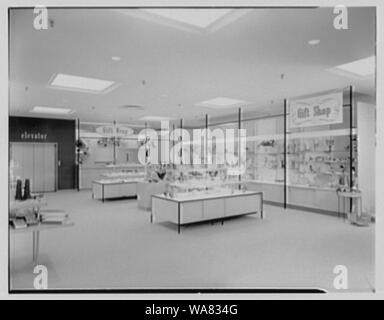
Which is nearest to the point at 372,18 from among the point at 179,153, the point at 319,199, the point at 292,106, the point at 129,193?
the point at 292,106

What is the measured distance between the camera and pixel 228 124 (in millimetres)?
10203

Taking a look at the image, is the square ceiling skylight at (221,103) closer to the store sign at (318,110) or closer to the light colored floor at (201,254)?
the store sign at (318,110)

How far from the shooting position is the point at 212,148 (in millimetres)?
10703

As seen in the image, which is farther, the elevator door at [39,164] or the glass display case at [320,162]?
the elevator door at [39,164]

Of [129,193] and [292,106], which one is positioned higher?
[292,106]

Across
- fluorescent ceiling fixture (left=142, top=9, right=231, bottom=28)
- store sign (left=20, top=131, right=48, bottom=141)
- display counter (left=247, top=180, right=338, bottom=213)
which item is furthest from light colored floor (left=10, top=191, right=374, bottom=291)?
store sign (left=20, top=131, right=48, bottom=141)

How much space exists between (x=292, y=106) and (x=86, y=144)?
8.75m


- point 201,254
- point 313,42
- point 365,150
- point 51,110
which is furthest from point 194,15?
point 51,110

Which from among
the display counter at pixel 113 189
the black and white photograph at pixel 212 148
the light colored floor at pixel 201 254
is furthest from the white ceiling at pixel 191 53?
the display counter at pixel 113 189

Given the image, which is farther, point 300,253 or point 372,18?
point 300,253

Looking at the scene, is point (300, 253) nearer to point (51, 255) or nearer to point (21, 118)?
point (51, 255)

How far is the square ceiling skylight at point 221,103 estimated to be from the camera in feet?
25.0

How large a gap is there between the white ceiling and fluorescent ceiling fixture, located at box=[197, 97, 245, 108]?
52 centimetres

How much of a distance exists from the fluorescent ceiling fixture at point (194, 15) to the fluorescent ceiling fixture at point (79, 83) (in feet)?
9.94
